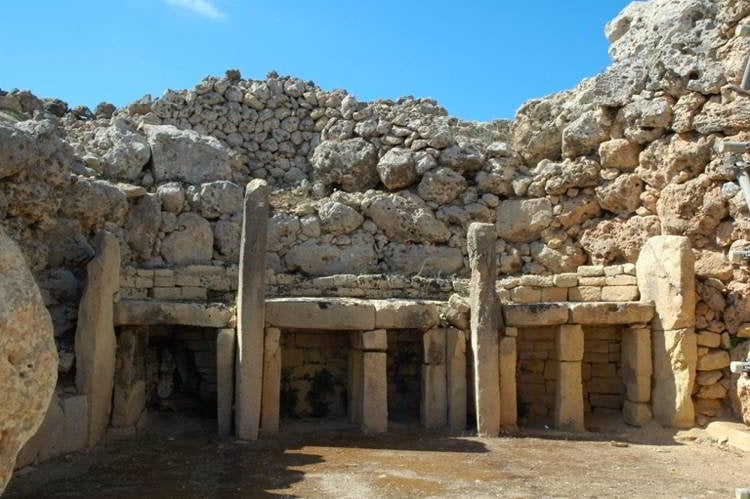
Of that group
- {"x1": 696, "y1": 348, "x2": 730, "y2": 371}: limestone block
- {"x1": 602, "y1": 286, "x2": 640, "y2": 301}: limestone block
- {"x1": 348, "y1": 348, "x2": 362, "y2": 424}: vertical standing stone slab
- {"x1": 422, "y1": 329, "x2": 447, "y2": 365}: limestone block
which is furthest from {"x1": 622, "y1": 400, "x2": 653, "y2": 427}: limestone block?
{"x1": 348, "y1": 348, "x2": 362, "y2": 424}: vertical standing stone slab

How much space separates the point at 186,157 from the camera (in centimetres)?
1303

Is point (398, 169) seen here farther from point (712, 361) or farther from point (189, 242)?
point (712, 361)

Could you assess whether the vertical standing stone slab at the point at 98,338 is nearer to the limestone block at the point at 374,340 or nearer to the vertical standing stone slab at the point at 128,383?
the vertical standing stone slab at the point at 128,383

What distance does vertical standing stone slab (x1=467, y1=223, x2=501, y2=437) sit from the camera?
9.94 metres

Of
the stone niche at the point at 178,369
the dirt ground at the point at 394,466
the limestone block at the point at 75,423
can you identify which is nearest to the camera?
the dirt ground at the point at 394,466

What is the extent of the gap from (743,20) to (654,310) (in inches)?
174

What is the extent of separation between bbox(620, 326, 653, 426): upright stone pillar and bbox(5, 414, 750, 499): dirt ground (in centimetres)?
30

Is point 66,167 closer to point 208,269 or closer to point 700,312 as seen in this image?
point 208,269

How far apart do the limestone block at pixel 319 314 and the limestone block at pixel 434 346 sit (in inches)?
33.8

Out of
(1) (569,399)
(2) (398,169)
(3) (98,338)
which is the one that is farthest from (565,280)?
(3) (98,338)

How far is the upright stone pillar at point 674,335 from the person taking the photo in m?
10.3

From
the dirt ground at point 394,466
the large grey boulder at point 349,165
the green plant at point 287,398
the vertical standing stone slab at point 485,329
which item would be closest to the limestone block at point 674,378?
the dirt ground at point 394,466

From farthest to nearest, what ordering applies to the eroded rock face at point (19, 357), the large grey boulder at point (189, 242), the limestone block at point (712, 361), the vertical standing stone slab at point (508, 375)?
the large grey boulder at point (189, 242), the limestone block at point (712, 361), the vertical standing stone slab at point (508, 375), the eroded rock face at point (19, 357)

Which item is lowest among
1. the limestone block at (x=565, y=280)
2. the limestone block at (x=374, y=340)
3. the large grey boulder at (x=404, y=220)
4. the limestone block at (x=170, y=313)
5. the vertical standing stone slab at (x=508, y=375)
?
the vertical standing stone slab at (x=508, y=375)
